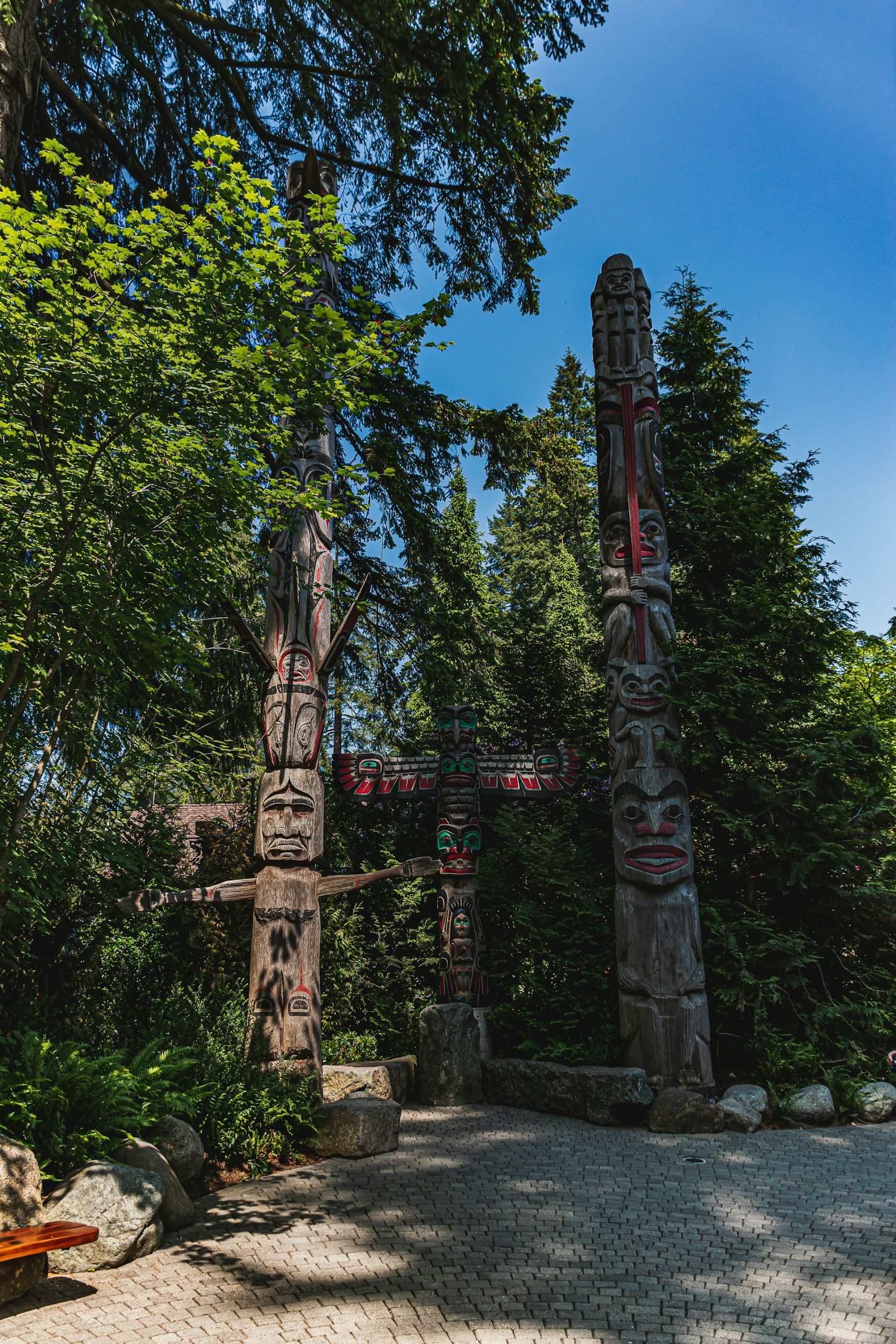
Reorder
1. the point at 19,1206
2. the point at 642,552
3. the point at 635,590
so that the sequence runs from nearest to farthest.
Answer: the point at 19,1206, the point at 635,590, the point at 642,552

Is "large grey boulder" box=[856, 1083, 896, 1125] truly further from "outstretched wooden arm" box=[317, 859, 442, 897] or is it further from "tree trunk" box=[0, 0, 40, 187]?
"tree trunk" box=[0, 0, 40, 187]

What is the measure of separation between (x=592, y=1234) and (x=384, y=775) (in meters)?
6.29

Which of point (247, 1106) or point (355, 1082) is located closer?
point (247, 1106)

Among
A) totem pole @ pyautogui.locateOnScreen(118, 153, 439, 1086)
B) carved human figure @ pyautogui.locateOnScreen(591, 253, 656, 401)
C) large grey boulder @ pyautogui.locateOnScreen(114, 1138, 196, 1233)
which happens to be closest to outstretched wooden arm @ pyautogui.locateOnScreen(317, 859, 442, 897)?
totem pole @ pyautogui.locateOnScreen(118, 153, 439, 1086)

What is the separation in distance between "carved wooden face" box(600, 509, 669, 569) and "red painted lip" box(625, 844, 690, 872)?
116 inches

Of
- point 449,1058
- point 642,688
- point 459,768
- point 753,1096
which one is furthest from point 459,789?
point 753,1096

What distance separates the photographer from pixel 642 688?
907 centimetres

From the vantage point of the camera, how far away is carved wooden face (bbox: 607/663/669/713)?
9.02 m

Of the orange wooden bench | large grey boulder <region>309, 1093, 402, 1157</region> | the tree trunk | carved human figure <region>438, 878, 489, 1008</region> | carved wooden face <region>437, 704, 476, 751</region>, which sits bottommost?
large grey boulder <region>309, 1093, 402, 1157</region>

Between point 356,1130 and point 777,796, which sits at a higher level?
point 777,796

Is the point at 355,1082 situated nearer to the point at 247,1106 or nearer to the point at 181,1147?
the point at 247,1106

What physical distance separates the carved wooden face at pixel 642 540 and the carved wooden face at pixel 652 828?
7.44 ft

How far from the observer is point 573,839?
10.7 metres

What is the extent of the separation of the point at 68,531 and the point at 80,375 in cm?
76
